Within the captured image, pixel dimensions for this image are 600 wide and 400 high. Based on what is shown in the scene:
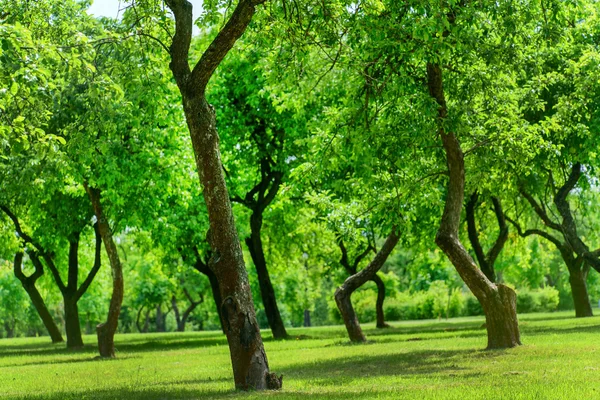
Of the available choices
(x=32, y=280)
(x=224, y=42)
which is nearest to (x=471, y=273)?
(x=224, y=42)

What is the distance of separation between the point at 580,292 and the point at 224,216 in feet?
122

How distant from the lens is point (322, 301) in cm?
11194

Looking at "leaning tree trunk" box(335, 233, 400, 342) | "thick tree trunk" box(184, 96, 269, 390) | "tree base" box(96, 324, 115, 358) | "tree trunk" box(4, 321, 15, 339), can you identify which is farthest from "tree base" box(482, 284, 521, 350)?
"tree trunk" box(4, 321, 15, 339)

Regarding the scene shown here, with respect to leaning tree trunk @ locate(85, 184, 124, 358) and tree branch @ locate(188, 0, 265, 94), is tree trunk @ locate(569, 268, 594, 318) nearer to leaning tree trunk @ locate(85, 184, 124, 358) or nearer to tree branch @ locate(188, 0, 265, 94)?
leaning tree trunk @ locate(85, 184, 124, 358)

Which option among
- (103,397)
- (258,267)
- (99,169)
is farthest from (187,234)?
(103,397)

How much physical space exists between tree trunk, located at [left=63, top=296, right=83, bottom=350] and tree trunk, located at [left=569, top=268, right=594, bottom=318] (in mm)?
27473

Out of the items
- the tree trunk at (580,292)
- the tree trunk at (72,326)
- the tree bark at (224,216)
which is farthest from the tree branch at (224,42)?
the tree trunk at (580,292)

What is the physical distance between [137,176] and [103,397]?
14.6 meters

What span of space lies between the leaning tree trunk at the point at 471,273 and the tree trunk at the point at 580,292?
26.9 metres

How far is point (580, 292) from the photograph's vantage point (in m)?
47.0

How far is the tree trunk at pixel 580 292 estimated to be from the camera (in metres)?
45.9

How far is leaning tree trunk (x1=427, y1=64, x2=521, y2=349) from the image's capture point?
20.6m

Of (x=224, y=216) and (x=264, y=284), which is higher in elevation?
(x=264, y=284)

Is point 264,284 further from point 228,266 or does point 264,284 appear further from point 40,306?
point 228,266
